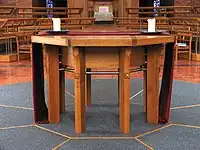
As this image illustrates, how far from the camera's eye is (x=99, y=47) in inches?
91.7

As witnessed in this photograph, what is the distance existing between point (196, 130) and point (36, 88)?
1.26 metres

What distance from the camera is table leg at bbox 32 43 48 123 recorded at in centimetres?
268

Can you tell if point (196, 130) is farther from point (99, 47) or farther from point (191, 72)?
point (191, 72)

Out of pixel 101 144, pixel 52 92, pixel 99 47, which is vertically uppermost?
pixel 99 47

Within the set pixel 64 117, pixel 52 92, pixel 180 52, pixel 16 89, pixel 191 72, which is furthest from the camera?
pixel 180 52

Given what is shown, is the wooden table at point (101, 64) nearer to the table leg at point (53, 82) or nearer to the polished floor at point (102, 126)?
the table leg at point (53, 82)

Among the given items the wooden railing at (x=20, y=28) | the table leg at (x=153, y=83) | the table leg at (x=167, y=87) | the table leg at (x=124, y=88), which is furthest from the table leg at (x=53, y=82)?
the wooden railing at (x=20, y=28)

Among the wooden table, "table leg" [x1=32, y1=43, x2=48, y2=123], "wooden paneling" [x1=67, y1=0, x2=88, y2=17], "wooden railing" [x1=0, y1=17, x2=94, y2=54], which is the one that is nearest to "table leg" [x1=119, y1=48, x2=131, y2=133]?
the wooden table

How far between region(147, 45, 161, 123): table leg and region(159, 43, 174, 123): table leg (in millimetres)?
80

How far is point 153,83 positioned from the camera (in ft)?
8.59

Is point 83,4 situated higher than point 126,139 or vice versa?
point 83,4

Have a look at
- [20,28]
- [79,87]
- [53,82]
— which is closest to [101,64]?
[79,87]

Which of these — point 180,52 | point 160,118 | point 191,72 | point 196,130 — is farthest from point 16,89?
point 180,52

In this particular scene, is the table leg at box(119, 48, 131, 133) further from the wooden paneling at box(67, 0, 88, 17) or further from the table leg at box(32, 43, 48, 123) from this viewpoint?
the wooden paneling at box(67, 0, 88, 17)
